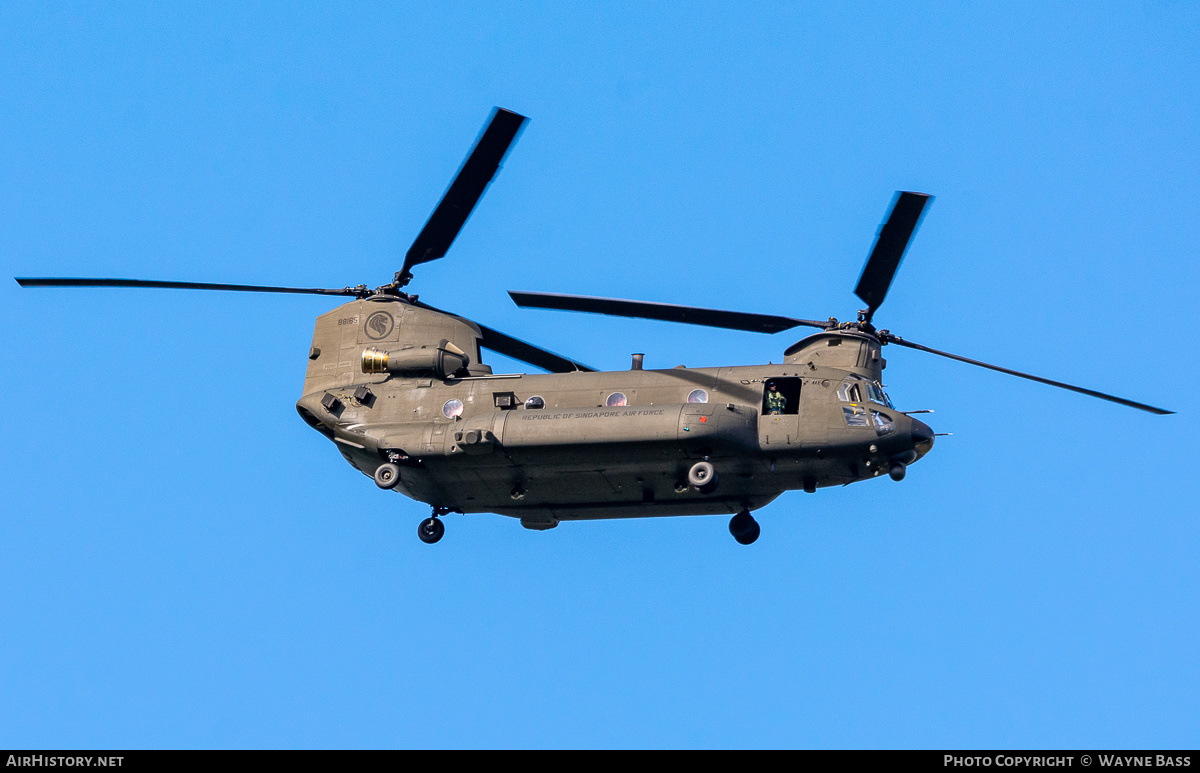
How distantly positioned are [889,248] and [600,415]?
23.4 feet

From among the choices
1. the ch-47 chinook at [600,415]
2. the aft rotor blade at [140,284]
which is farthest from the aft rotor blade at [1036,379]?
the aft rotor blade at [140,284]

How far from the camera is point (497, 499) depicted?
33.2 meters

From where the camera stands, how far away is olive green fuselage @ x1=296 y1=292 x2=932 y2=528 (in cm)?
3097

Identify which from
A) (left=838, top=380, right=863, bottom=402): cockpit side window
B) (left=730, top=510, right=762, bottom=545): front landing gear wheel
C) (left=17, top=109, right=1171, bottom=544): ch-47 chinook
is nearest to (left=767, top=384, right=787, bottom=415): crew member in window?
(left=17, top=109, right=1171, bottom=544): ch-47 chinook

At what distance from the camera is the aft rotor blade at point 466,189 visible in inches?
1305

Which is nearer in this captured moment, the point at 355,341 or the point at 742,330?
the point at 742,330

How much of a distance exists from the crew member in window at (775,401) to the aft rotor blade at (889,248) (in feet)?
10.4

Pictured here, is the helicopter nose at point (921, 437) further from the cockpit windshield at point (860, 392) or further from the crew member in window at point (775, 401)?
the crew member in window at point (775, 401)

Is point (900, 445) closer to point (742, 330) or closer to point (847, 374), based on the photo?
point (847, 374)

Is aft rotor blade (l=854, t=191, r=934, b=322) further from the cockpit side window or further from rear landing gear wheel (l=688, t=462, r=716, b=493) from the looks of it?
rear landing gear wheel (l=688, t=462, r=716, b=493)

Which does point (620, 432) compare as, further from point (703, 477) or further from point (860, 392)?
point (860, 392)
